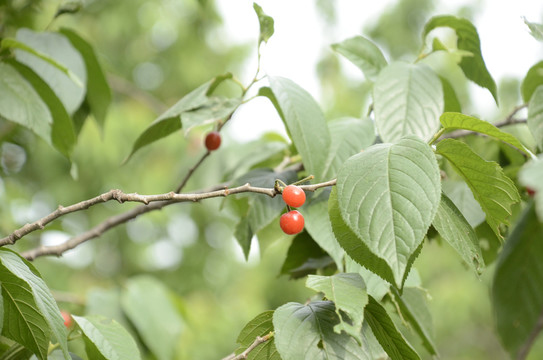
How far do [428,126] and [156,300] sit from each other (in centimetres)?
101

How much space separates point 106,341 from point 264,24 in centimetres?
52

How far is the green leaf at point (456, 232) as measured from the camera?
1.89ft

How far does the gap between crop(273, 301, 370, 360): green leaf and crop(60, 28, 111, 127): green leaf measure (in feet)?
2.43

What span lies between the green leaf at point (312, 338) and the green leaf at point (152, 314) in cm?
85

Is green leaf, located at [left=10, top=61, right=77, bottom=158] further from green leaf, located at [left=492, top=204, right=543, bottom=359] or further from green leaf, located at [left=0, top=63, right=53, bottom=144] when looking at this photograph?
green leaf, located at [left=492, top=204, right=543, bottom=359]

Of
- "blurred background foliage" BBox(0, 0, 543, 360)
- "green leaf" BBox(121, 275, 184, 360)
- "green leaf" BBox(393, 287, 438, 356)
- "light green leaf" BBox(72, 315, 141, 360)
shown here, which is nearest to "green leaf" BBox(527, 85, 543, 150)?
"green leaf" BBox(393, 287, 438, 356)

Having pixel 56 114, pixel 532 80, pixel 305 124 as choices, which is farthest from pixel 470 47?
pixel 56 114

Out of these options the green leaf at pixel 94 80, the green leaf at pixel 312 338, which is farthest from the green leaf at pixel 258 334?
the green leaf at pixel 94 80

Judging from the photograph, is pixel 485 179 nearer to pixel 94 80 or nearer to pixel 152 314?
pixel 94 80

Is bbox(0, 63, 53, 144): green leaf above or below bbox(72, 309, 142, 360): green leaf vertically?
above

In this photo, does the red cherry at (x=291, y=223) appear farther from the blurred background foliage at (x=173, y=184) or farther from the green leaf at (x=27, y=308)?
the blurred background foliage at (x=173, y=184)

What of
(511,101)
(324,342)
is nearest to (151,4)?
(511,101)

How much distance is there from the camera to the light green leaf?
669 millimetres

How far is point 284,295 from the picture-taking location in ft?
20.9
